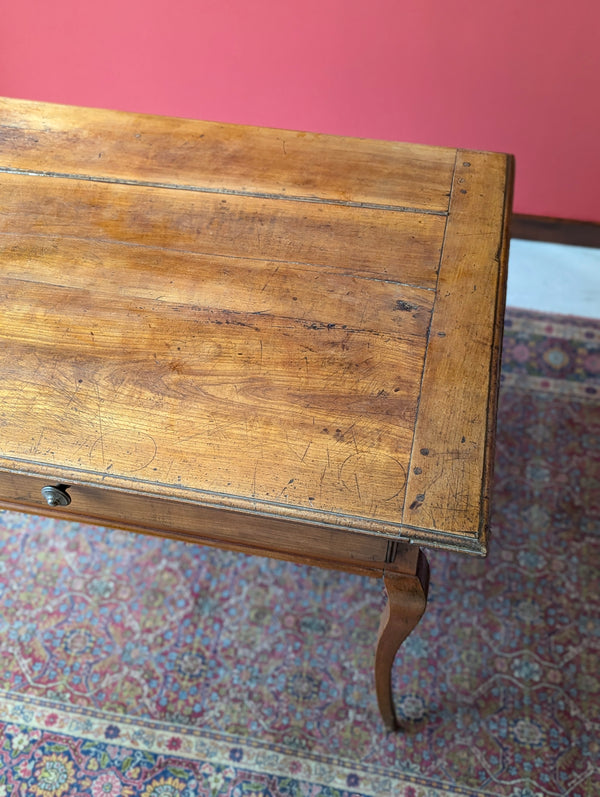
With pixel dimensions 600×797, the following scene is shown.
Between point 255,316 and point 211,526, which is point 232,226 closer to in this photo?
point 255,316

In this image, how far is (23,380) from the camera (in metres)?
1.21

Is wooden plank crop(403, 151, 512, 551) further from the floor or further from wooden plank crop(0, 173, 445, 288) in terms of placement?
the floor

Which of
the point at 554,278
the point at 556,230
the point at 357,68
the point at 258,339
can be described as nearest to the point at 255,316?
the point at 258,339

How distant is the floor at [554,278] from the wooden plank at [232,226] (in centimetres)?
102

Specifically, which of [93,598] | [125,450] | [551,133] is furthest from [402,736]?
[551,133]

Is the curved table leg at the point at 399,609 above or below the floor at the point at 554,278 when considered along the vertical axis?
below

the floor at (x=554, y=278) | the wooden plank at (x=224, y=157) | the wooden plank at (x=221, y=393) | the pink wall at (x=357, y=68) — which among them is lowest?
the wooden plank at (x=221, y=393)

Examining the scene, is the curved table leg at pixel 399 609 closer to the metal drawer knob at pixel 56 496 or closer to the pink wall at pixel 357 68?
the metal drawer knob at pixel 56 496

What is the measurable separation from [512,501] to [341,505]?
3.22ft

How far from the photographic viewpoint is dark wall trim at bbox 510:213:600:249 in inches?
96.4

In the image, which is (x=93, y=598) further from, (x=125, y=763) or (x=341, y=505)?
(x=341, y=505)

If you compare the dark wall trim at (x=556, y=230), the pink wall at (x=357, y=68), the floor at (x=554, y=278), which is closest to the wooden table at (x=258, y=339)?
the pink wall at (x=357, y=68)

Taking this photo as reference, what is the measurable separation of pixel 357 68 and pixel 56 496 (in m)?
1.64

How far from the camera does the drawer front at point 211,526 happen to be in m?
1.18
